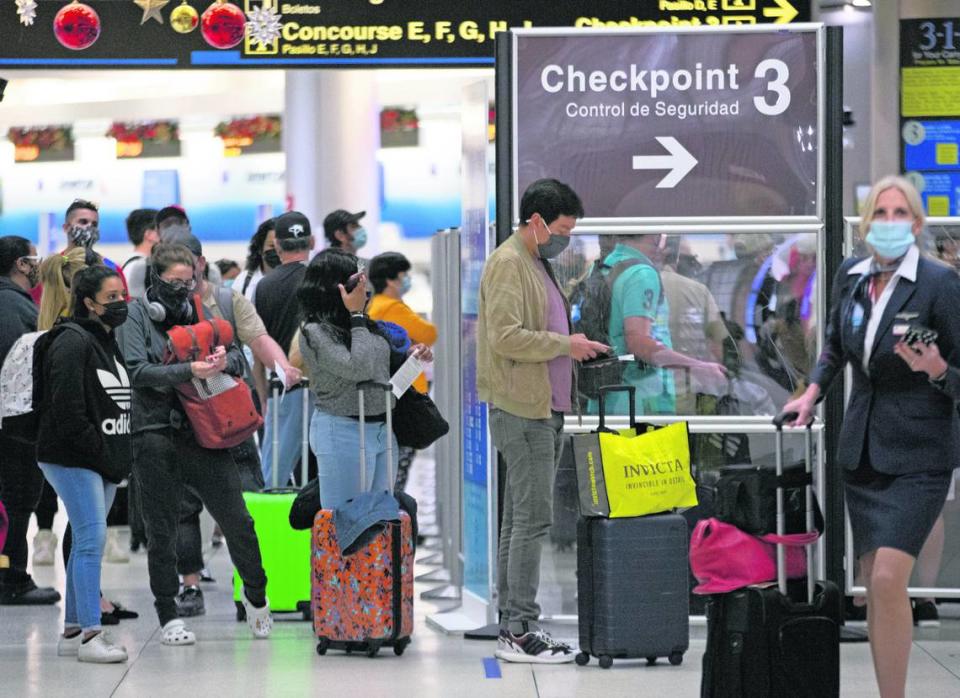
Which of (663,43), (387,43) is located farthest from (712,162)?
(387,43)

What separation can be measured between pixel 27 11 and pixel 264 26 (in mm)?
1296

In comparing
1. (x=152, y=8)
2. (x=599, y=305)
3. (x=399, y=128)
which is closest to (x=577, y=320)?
(x=599, y=305)

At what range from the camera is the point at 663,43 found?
255 inches

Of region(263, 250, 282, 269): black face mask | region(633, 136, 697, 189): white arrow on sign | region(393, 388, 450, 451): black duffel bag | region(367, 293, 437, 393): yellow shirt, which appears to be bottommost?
region(393, 388, 450, 451): black duffel bag

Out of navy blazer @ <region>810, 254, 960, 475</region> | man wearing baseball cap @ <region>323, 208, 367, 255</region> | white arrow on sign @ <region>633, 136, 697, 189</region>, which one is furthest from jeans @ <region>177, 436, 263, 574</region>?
navy blazer @ <region>810, 254, 960, 475</region>

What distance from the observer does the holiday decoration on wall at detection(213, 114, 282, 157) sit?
17312mm

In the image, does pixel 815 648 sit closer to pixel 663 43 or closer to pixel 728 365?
pixel 728 365

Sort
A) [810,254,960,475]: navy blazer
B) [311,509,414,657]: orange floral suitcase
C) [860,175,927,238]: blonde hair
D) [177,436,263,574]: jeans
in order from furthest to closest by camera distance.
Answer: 1. [177,436,263,574]: jeans
2. [311,509,414,657]: orange floral suitcase
3. [860,175,927,238]: blonde hair
4. [810,254,960,475]: navy blazer

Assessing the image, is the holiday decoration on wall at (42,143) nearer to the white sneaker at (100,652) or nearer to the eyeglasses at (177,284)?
the eyeglasses at (177,284)

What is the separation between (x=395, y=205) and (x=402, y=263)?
9.07 meters

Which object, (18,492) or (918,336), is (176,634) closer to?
(18,492)

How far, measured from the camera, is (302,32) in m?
9.33

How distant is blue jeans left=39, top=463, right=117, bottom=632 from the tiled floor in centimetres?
23

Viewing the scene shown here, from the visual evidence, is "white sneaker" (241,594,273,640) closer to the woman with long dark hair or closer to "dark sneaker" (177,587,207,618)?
"dark sneaker" (177,587,207,618)
